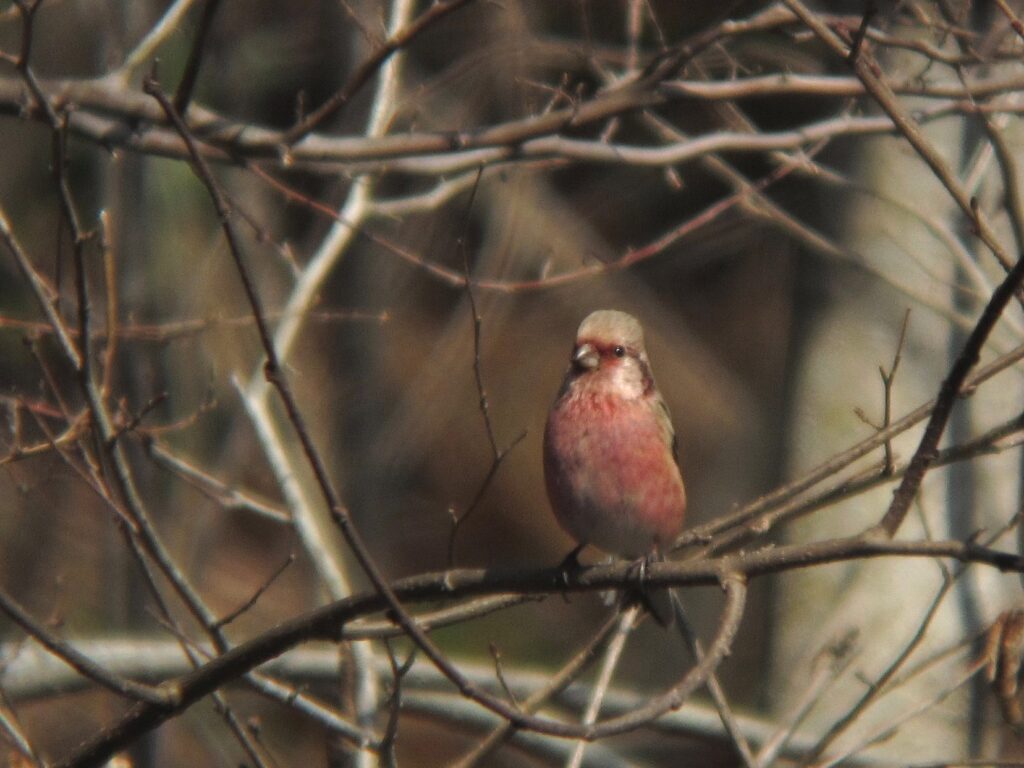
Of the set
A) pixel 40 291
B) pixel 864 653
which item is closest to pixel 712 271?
pixel 864 653

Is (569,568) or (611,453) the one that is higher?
(611,453)

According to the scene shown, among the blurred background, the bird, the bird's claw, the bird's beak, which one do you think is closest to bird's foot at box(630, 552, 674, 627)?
the bird

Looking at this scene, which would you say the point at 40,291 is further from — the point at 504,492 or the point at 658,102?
the point at 504,492

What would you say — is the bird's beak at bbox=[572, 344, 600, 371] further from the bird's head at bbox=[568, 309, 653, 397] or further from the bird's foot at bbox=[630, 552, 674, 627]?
the bird's foot at bbox=[630, 552, 674, 627]

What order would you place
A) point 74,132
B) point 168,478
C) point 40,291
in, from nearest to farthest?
point 40,291 → point 74,132 → point 168,478

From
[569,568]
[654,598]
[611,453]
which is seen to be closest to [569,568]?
[569,568]

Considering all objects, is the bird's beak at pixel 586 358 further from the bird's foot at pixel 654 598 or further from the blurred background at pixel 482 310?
the bird's foot at pixel 654 598

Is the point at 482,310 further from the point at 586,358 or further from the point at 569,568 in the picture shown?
the point at 569,568
